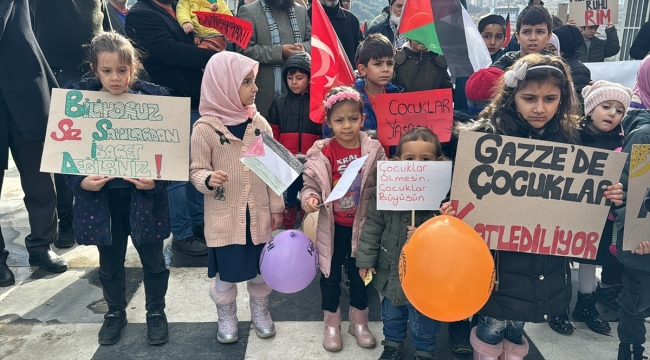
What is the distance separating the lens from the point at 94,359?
282 cm

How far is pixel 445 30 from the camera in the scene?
3436 mm

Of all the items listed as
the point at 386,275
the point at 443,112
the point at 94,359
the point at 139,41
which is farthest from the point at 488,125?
the point at 139,41

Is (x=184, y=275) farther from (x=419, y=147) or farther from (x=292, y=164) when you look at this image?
(x=419, y=147)

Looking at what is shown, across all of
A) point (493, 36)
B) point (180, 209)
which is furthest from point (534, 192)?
point (180, 209)

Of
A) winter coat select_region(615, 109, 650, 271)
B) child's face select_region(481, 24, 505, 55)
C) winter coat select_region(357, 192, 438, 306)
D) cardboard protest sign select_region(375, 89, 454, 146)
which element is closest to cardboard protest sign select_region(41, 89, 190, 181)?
winter coat select_region(357, 192, 438, 306)

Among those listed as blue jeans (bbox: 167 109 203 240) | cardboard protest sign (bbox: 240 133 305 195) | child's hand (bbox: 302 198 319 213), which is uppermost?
cardboard protest sign (bbox: 240 133 305 195)

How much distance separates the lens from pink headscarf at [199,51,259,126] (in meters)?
2.78

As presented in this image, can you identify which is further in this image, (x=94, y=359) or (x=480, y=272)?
(x=94, y=359)

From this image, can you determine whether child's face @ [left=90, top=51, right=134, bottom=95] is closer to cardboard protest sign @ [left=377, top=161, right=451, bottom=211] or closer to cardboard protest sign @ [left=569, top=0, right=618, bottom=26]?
cardboard protest sign @ [left=377, top=161, right=451, bottom=211]

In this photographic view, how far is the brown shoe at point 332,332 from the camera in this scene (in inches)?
116

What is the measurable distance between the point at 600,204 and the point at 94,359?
2.89m

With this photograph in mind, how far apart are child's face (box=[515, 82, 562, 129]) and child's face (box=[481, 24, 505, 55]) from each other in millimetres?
2067

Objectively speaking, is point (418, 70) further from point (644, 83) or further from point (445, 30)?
point (644, 83)

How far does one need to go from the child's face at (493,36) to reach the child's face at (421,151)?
2196 mm
